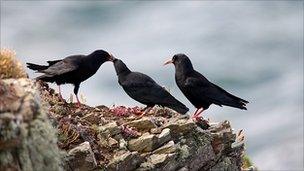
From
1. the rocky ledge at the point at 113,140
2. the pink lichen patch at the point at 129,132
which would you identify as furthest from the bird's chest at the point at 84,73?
the pink lichen patch at the point at 129,132

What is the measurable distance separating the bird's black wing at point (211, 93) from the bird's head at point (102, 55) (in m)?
2.48

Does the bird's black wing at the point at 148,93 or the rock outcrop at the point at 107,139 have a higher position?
the bird's black wing at the point at 148,93

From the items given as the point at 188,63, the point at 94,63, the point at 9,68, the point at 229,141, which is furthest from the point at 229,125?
the point at 9,68

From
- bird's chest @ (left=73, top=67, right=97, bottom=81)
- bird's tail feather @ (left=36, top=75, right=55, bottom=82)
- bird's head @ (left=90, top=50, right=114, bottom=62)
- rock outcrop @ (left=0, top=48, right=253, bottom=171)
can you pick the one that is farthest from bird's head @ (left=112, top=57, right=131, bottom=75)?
bird's tail feather @ (left=36, top=75, right=55, bottom=82)

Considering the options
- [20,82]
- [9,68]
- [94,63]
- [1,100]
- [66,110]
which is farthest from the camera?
[94,63]

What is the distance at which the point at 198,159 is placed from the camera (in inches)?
737

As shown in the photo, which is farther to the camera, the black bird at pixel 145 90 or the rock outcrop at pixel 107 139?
the black bird at pixel 145 90

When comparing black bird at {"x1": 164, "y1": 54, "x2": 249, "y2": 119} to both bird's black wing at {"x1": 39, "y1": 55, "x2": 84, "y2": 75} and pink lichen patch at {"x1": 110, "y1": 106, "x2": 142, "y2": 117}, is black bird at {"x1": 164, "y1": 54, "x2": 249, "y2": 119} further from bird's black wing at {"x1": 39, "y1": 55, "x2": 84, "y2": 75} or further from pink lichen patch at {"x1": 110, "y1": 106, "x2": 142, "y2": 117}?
bird's black wing at {"x1": 39, "y1": 55, "x2": 84, "y2": 75}

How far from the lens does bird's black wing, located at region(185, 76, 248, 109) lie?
1989 cm

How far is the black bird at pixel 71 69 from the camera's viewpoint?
18.7 m

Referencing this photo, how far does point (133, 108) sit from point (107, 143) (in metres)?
3.26

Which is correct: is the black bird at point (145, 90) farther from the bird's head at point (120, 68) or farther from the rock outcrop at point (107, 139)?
the rock outcrop at point (107, 139)

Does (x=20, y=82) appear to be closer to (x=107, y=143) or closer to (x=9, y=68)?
(x=9, y=68)

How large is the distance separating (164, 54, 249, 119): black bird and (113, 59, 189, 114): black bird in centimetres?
60
